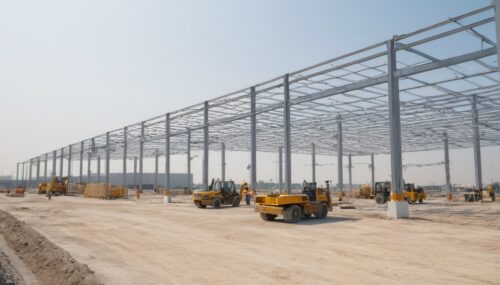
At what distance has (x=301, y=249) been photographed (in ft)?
36.0

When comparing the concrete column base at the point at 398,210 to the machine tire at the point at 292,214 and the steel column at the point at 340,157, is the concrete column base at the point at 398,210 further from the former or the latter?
the steel column at the point at 340,157

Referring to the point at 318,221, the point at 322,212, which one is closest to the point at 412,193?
the point at 322,212

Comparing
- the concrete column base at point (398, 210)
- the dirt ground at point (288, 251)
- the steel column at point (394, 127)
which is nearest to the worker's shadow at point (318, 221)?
the dirt ground at point (288, 251)

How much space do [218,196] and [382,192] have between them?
13761 mm

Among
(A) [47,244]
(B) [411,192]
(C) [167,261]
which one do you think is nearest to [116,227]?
(A) [47,244]

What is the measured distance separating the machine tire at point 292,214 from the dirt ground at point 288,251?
57 cm

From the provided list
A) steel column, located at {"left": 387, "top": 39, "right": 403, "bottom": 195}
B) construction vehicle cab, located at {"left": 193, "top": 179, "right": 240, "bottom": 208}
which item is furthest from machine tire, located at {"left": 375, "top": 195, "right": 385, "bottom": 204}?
steel column, located at {"left": 387, "top": 39, "right": 403, "bottom": 195}

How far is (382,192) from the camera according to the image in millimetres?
33062

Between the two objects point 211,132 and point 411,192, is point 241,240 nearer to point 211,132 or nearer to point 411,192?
point 411,192

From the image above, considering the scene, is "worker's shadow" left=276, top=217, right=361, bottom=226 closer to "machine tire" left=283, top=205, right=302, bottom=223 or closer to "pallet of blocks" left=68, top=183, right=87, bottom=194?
"machine tire" left=283, top=205, right=302, bottom=223

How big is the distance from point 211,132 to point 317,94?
70.4ft

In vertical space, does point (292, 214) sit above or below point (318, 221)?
above

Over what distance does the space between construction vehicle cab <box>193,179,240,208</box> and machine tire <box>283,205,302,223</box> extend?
36.1ft

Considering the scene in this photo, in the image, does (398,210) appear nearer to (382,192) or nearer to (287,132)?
(287,132)
